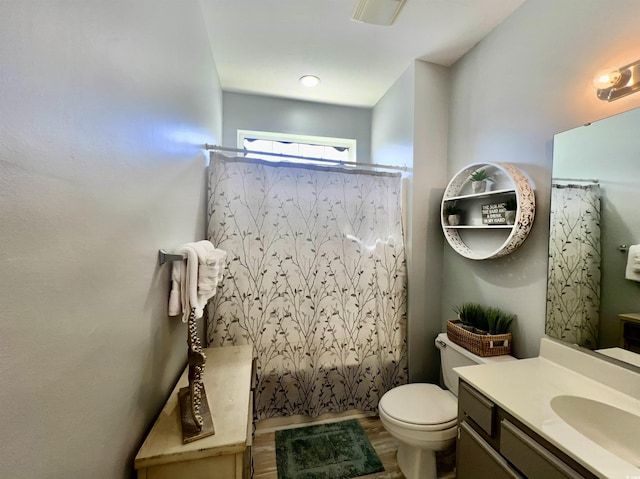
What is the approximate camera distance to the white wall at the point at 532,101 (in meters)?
1.20

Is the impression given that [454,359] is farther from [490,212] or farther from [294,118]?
[294,118]

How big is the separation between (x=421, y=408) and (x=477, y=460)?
0.44 metres

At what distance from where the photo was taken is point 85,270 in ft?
1.96

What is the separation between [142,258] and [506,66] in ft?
7.14

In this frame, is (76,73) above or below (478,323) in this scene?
above

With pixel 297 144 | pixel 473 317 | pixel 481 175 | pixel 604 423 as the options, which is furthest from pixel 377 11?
pixel 604 423

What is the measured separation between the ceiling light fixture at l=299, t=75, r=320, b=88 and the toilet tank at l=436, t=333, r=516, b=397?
2272 millimetres

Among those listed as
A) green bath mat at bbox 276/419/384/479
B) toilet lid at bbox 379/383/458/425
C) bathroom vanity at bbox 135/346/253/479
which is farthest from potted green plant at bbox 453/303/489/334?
bathroom vanity at bbox 135/346/253/479

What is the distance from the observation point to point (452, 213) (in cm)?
193

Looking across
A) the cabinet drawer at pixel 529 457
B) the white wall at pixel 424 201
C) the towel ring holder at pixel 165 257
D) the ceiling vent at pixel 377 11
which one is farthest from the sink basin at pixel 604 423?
the ceiling vent at pixel 377 11

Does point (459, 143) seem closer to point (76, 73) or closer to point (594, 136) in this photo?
point (594, 136)

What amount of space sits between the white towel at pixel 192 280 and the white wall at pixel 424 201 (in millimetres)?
1547

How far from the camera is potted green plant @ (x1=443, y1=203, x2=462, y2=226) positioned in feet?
6.18

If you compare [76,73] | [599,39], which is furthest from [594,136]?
[76,73]
